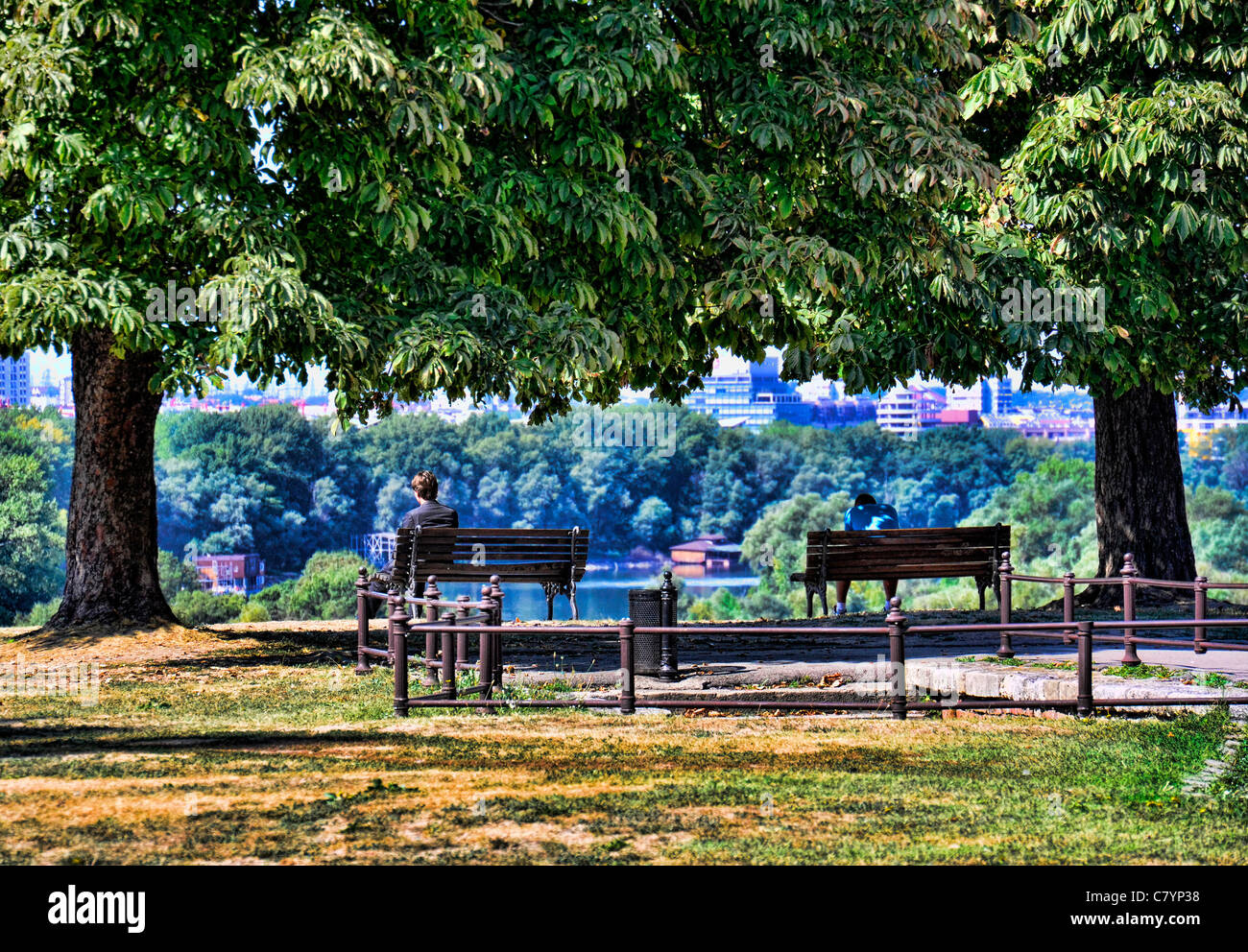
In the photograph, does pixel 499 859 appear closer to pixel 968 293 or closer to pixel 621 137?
pixel 621 137

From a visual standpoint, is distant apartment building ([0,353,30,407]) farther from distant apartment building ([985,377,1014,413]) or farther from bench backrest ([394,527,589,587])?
bench backrest ([394,527,589,587])

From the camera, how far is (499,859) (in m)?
6.22

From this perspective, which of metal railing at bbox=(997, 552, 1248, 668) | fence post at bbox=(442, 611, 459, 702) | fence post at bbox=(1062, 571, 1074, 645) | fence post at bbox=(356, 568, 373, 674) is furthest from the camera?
fence post at bbox=(356, 568, 373, 674)

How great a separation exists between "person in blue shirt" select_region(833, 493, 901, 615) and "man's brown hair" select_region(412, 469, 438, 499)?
243 inches

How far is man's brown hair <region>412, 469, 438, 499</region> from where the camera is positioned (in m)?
15.3

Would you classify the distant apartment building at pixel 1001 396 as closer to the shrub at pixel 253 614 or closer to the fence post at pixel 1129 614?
the shrub at pixel 253 614

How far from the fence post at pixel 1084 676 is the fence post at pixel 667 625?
3.34 m

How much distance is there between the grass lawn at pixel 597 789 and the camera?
21.2 feet

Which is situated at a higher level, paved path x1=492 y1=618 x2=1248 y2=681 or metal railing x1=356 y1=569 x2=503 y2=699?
metal railing x1=356 y1=569 x2=503 y2=699

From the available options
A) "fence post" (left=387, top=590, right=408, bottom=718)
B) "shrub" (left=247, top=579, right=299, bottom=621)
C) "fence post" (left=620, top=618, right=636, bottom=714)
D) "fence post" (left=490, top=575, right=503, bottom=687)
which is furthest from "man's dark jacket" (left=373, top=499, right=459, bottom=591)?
"shrub" (left=247, top=579, right=299, bottom=621)

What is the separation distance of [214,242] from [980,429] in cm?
7756

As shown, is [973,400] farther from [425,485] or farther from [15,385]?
[425,485]

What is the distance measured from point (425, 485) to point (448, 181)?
3.76 meters

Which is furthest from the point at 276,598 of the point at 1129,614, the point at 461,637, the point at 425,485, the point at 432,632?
the point at 432,632
